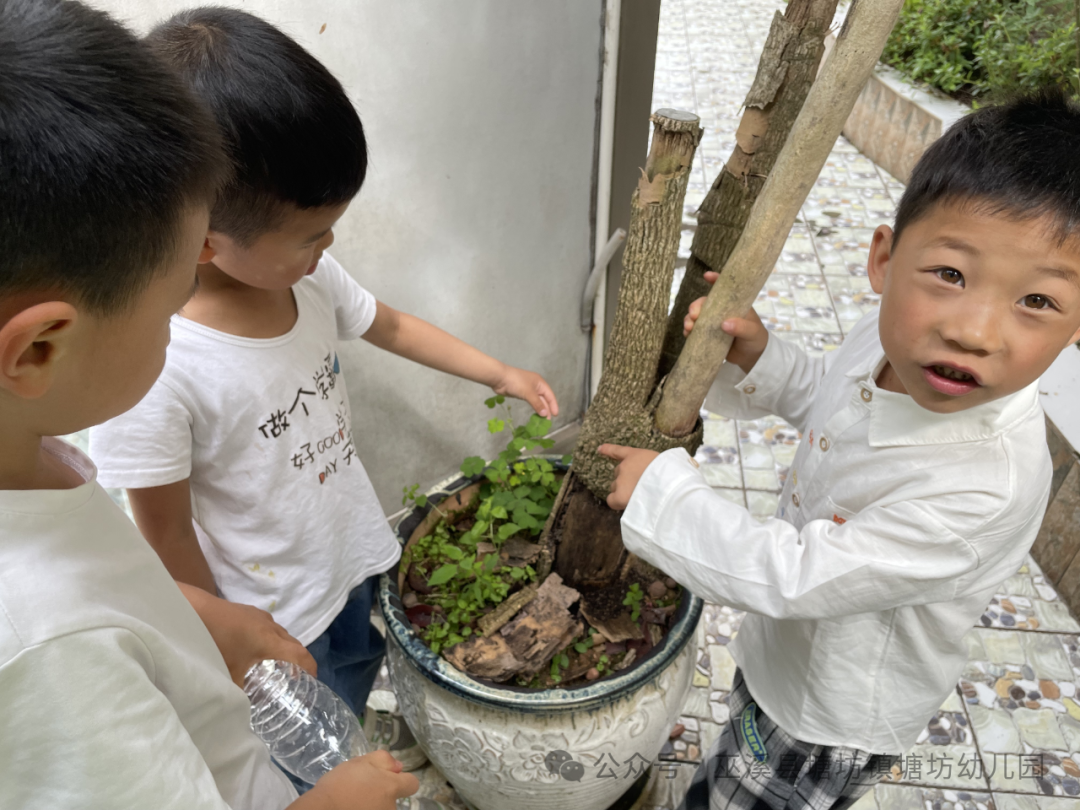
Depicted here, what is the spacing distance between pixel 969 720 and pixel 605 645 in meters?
0.92

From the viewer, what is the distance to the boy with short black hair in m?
0.68

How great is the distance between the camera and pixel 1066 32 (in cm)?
285

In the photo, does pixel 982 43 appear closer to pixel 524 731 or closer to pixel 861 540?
pixel 861 540

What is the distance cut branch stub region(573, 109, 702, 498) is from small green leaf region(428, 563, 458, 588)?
236 mm

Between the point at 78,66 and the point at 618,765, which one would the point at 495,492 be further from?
the point at 78,66

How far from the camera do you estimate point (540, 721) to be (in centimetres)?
Answer: 101

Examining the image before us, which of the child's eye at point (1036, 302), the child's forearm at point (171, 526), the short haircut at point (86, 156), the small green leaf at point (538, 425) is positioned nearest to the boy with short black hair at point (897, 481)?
the child's eye at point (1036, 302)

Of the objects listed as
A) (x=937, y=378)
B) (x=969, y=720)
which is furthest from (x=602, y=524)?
(x=969, y=720)

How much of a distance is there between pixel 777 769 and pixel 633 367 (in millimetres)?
598

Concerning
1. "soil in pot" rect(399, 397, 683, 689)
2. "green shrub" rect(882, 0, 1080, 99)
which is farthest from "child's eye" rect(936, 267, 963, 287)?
"green shrub" rect(882, 0, 1080, 99)

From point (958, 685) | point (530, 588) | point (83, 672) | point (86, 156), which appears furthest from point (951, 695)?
point (86, 156)

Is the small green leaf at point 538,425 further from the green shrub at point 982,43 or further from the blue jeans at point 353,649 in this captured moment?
the green shrub at point 982,43

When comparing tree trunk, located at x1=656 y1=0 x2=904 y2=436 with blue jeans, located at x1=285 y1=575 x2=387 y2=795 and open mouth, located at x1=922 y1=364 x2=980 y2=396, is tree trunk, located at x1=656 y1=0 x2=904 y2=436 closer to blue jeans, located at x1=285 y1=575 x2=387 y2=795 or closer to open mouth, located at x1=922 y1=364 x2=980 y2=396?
open mouth, located at x1=922 y1=364 x2=980 y2=396

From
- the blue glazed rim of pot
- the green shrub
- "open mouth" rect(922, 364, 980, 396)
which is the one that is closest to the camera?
"open mouth" rect(922, 364, 980, 396)
